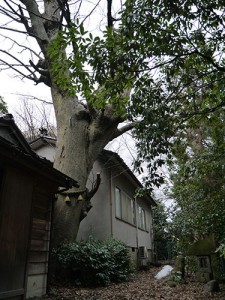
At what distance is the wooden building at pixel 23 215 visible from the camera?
489cm

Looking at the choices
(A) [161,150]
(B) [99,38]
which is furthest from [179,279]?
(B) [99,38]

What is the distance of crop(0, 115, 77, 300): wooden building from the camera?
4887 mm

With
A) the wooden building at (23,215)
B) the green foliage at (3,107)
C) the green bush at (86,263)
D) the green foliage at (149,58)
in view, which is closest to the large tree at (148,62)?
the green foliage at (149,58)

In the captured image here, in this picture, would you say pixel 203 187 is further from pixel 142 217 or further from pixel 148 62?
pixel 142 217

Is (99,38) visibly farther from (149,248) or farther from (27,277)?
(149,248)

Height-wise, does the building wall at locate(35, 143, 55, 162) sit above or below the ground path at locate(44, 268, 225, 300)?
above

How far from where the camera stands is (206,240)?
8.06 m

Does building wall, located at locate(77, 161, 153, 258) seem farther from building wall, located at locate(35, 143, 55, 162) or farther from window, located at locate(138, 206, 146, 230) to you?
window, located at locate(138, 206, 146, 230)

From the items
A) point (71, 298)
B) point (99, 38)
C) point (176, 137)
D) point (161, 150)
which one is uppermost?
point (99, 38)

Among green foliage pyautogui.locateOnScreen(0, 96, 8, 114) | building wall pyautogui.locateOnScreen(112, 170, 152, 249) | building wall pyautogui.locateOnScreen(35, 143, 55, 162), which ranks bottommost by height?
building wall pyautogui.locateOnScreen(112, 170, 152, 249)

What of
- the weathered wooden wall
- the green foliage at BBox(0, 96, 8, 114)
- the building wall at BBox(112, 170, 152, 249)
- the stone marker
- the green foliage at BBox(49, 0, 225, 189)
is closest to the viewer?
the green foliage at BBox(49, 0, 225, 189)

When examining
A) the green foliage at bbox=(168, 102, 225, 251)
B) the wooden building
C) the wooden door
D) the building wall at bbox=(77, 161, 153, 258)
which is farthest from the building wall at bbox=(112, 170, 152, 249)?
the wooden door

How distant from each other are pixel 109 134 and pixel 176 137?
379cm

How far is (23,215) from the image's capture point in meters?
5.49
